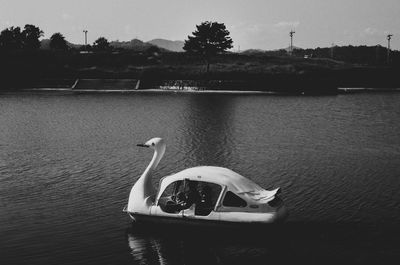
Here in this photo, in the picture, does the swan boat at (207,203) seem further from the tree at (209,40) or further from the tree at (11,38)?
the tree at (11,38)

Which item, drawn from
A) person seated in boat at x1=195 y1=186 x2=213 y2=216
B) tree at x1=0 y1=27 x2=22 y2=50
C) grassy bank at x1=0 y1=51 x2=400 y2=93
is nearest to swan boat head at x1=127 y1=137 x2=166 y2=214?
person seated in boat at x1=195 y1=186 x2=213 y2=216

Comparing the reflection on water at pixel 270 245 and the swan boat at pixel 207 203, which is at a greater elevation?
the swan boat at pixel 207 203

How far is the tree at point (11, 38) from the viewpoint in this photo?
618 feet

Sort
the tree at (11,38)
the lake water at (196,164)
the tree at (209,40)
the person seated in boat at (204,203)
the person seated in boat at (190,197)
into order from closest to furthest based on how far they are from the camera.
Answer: the lake water at (196,164) → the person seated in boat at (204,203) → the person seated in boat at (190,197) → the tree at (209,40) → the tree at (11,38)

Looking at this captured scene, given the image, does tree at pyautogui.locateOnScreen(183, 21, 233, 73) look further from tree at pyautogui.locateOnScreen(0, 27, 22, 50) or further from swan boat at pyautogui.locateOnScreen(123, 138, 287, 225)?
swan boat at pyautogui.locateOnScreen(123, 138, 287, 225)

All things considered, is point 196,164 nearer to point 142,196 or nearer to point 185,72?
point 142,196

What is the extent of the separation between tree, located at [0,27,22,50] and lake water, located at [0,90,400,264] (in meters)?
111

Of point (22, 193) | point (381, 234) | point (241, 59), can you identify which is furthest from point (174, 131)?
point (241, 59)

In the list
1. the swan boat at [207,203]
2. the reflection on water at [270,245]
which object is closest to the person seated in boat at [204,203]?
the swan boat at [207,203]

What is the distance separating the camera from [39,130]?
A: 63594 mm

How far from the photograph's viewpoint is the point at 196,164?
42.5 m

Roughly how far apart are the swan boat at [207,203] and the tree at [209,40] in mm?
110272

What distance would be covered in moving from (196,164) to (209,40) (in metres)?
94.6

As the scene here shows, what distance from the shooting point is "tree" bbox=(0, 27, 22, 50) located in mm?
188375
